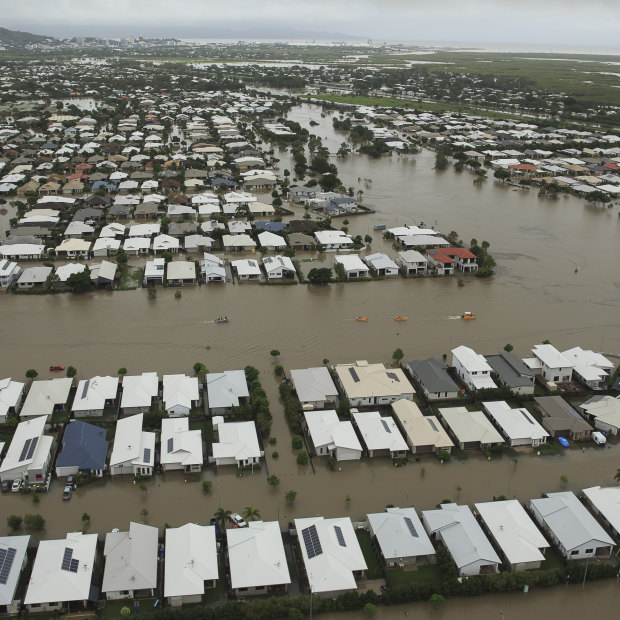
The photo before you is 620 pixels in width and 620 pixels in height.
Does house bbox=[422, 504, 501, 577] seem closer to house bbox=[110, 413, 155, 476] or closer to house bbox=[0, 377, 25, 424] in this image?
house bbox=[110, 413, 155, 476]

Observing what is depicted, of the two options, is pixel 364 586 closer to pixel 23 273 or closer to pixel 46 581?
pixel 46 581

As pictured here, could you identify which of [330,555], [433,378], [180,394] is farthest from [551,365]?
[180,394]

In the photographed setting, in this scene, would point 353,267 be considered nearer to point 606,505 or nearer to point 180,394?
point 180,394

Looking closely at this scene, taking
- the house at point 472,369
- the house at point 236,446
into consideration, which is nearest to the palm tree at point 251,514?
the house at point 236,446

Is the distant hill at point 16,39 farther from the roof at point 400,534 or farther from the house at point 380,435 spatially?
the roof at point 400,534

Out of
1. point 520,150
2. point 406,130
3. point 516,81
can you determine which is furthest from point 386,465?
point 516,81
